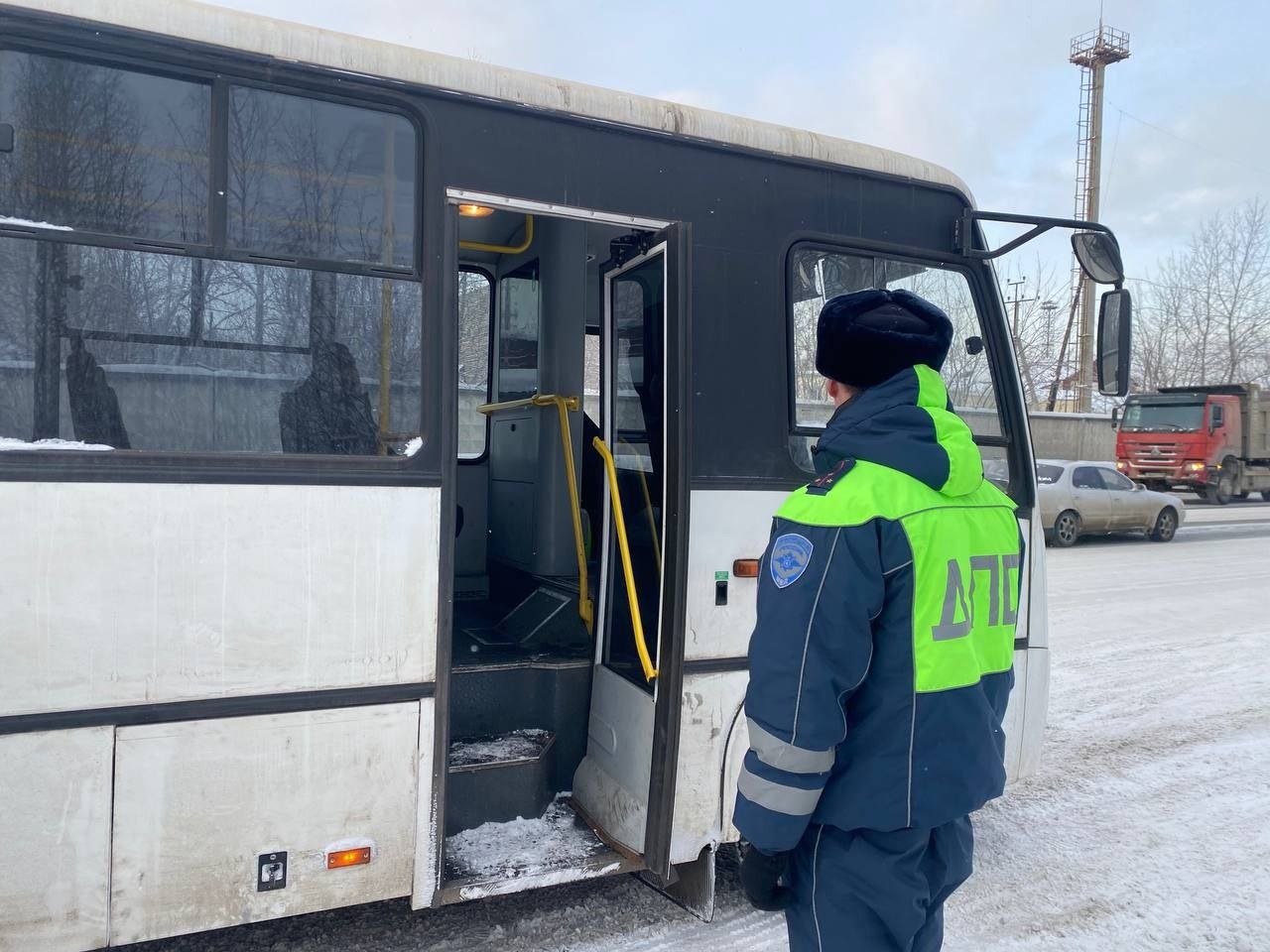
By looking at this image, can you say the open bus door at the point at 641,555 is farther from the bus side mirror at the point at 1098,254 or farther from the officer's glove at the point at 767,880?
the bus side mirror at the point at 1098,254

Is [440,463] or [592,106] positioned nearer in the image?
[440,463]

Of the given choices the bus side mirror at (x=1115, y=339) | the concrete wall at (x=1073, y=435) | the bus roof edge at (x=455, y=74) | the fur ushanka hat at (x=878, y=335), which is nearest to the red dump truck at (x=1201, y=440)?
the concrete wall at (x=1073, y=435)

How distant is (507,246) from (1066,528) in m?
14.0

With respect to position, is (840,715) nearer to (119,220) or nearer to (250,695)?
(250,695)

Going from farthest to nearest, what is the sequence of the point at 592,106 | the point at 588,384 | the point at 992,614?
the point at 588,384
the point at 592,106
the point at 992,614

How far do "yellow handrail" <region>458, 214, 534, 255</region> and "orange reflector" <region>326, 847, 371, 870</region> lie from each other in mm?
3089

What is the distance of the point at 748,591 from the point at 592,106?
1834mm

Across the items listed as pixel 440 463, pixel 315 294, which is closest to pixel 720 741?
pixel 440 463

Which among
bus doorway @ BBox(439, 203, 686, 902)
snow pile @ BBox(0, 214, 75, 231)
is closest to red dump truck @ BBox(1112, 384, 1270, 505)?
bus doorway @ BBox(439, 203, 686, 902)

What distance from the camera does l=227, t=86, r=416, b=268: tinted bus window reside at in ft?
9.40

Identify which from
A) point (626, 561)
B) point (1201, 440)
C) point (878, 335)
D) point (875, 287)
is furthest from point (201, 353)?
point (1201, 440)

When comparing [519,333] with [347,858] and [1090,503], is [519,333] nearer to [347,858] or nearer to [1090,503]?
[347,858]

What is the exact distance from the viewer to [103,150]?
2.71 meters

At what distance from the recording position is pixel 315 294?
9.72 feet
